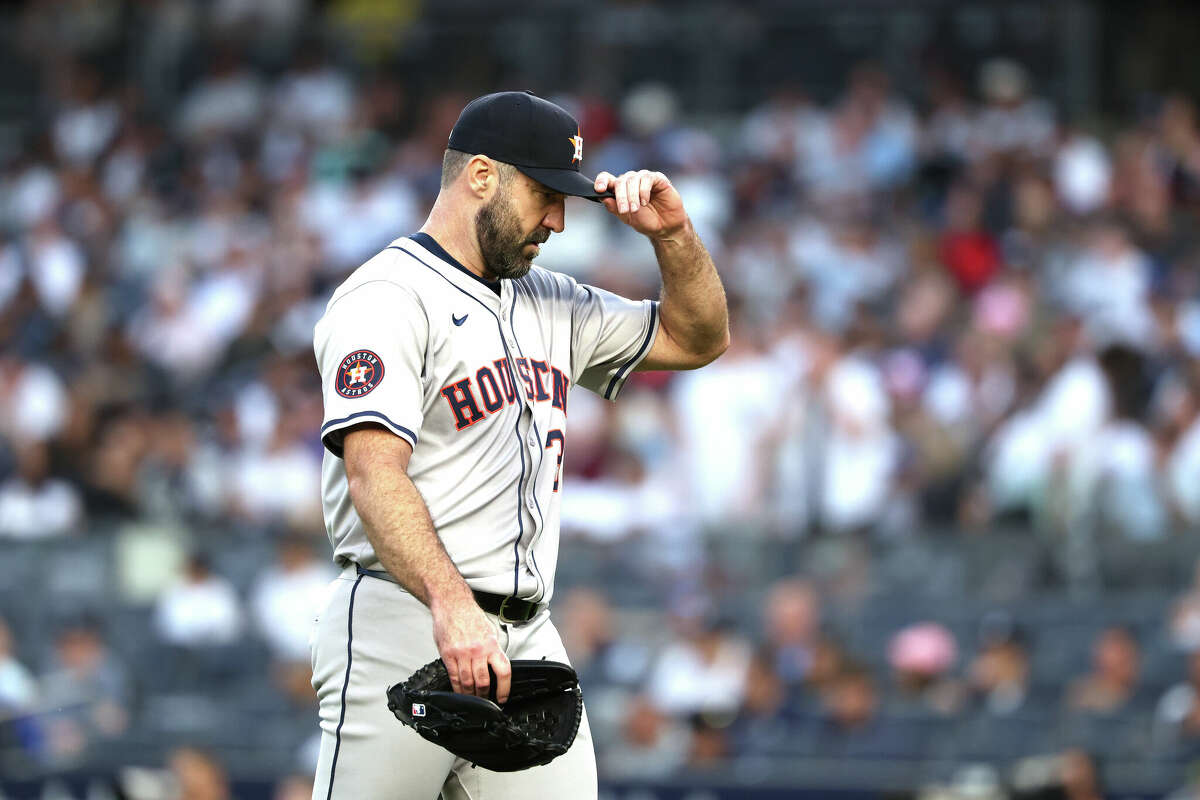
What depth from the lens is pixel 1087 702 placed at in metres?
8.27

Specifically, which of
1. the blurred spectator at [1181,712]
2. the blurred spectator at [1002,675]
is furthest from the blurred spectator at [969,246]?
the blurred spectator at [1181,712]

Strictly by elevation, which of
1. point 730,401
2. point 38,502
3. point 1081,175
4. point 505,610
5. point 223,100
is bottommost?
point 505,610

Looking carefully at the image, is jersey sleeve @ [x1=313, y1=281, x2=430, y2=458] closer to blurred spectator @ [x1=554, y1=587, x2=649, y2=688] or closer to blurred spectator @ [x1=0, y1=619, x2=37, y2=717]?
blurred spectator @ [x1=554, y1=587, x2=649, y2=688]

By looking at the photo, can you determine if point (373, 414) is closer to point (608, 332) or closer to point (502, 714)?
point (502, 714)

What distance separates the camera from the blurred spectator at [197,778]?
324 inches

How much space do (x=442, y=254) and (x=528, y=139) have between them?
33 cm

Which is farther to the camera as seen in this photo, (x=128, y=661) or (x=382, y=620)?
(x=128, y=661)

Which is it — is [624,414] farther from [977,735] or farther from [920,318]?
[977,735]

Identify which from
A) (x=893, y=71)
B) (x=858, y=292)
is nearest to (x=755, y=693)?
(x=858, y=292)

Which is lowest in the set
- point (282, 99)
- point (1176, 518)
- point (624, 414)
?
point (1176, 518)

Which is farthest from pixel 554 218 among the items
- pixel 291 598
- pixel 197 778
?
pixel 291 598

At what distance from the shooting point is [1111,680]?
824cm

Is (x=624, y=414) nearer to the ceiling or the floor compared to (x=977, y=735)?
nearer to the ceiling

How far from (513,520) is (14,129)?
41.7 ft
